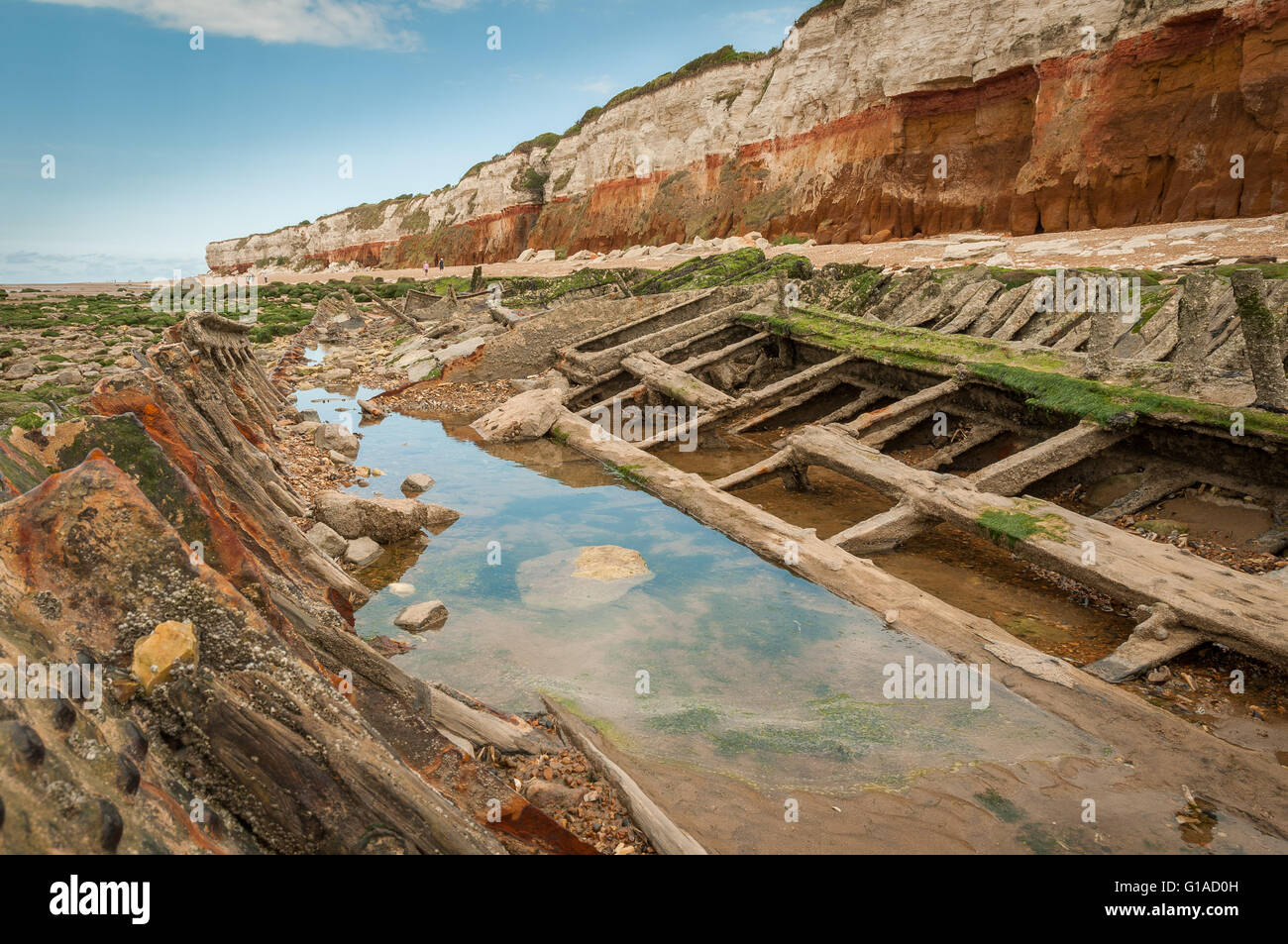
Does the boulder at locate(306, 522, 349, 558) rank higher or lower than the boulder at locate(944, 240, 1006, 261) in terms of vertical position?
lower

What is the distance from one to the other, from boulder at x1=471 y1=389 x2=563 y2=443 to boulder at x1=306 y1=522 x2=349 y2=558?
190 inches

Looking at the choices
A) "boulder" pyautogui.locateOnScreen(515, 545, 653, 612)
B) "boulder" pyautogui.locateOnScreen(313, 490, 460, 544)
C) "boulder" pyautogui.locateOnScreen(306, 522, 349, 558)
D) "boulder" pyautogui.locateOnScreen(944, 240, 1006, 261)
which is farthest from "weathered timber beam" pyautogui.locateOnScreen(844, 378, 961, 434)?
"boulder" pyautogui.locateOnScreen(944, 240, 1006, 261)

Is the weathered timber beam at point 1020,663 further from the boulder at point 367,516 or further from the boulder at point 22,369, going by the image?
the boulder at point 22,369

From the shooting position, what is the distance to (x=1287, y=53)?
1855 centimetres

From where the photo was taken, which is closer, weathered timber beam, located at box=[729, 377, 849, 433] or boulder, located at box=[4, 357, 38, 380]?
weathered timber beam, located at box=[729, 377, 849, 433]

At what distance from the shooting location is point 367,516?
7.42 metres

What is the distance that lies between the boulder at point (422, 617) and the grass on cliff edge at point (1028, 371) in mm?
6144

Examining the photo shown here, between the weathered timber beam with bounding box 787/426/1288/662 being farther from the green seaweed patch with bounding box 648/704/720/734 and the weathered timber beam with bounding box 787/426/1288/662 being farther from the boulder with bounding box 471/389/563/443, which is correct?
the boulder with bounding box 471/389/563/443

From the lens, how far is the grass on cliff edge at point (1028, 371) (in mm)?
6227

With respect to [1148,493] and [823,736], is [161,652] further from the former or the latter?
[1148,493]

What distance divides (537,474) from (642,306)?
7116 millimetres

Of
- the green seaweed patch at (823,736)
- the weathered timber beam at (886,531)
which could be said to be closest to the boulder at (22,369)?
the weathered timber beam at (886,531)

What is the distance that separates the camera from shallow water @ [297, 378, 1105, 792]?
4059mm

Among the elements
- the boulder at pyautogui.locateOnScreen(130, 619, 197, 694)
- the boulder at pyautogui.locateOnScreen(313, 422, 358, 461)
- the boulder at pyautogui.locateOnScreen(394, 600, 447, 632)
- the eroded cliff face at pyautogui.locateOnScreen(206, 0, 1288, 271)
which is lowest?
the boulder at pyautogui.locateOnScreen(394, 600, 447, 632)
